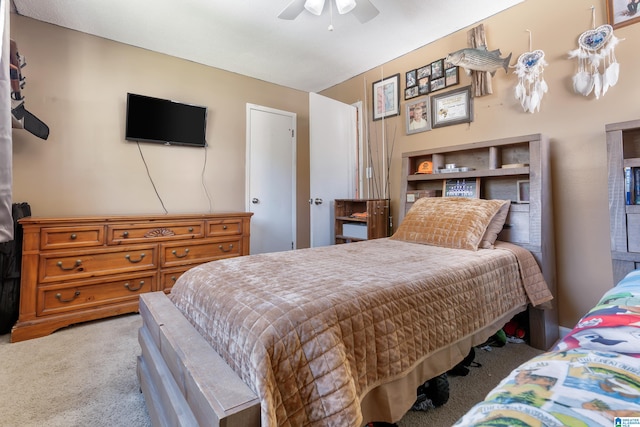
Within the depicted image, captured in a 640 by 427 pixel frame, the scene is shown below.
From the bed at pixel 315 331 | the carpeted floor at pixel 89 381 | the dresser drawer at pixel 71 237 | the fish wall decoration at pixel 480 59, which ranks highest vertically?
the fish wall decoration at pixel 480 59

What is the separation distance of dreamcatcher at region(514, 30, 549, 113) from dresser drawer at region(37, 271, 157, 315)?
11.2 feet

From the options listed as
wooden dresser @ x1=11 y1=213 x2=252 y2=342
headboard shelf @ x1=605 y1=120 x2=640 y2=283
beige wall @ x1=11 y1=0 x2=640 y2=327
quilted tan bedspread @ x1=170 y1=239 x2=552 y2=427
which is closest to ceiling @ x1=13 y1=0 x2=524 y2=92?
beige wall @ x1=11 y1=0 x2=640 y2=327

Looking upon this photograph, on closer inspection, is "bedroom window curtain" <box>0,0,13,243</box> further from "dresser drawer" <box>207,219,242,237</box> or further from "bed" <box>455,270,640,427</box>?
Answer: "dresser drawer" <box>207,219,242,237</box>

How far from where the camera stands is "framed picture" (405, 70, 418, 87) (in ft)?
9.99

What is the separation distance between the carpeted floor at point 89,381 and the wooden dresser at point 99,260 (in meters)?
0.18

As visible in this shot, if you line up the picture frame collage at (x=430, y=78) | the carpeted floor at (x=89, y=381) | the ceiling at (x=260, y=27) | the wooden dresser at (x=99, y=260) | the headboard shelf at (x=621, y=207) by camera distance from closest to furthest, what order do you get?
1. the carpeted floor at (x=89, y=381)
2. the headboard shelf at (x=621, y=207)
3. the wooden dresser at (x=99, y=260)
4. the ceiling at (x=260, y=27)
5. the picture frame collage at (x=430, y=78)

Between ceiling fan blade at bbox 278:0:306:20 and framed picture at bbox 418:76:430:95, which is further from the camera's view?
framed picture at bbox 418:76:430:95

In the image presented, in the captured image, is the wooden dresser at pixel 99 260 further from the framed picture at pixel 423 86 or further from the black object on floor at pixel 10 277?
the framed picture at pixel 423 86

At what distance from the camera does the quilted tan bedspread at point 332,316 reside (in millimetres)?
819

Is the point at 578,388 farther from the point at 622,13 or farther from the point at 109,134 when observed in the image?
the point at 109,134

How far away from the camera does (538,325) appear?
202 cm

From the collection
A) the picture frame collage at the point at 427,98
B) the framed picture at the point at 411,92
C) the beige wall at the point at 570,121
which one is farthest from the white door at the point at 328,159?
the beige wall at the point at 570,121

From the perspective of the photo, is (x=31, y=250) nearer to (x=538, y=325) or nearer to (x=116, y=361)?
(x=116, y=361)

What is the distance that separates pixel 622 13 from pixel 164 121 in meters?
3.83
